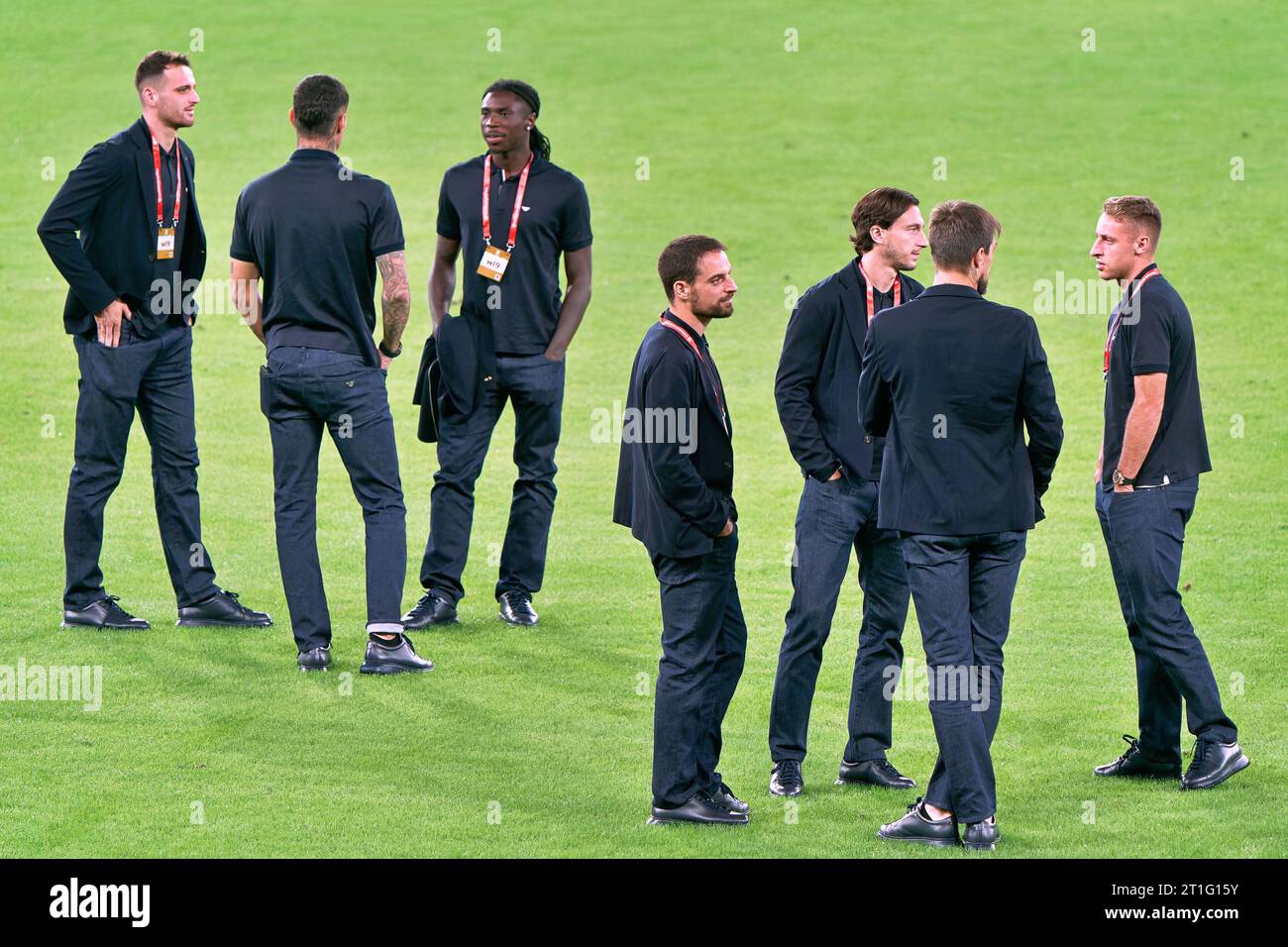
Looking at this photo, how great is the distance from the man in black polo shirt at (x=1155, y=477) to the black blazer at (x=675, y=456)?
1.54 meters

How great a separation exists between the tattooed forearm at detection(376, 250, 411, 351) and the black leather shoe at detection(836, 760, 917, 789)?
2701 millimetres

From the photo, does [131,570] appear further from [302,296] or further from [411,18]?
[411,18]

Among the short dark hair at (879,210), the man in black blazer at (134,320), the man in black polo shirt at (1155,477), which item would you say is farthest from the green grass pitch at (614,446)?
the short dark hair at (879,210)

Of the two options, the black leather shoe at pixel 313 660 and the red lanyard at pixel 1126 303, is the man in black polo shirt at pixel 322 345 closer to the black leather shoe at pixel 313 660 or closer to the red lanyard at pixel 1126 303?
the black leather shoe at pixel 313 660

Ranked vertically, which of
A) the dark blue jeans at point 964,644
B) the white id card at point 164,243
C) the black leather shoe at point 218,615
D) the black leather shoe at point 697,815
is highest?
the white id card at point 164,243

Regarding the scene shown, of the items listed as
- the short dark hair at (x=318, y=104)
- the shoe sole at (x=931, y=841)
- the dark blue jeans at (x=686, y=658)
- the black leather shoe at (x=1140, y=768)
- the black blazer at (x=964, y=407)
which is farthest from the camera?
the short dark hair at (x=318, y=104)

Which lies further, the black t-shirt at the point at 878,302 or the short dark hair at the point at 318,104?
the short dark hair at the point at 318,104

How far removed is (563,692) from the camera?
24.2 ft

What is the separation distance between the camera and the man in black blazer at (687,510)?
5.70 metres

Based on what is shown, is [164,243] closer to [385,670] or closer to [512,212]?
[512,212]

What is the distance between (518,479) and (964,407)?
11.2ft

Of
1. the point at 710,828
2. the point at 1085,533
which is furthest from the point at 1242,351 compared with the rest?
the point at 710,828

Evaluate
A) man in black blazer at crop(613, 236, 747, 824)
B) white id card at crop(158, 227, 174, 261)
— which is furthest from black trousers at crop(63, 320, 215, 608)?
man in black blazer at crop(613, 236, 747, 824)

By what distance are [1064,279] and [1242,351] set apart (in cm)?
226
